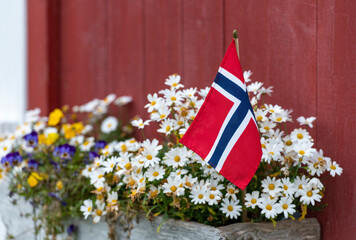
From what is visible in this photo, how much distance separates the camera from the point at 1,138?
2.59 m

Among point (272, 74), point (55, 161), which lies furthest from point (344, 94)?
point (55, 161)

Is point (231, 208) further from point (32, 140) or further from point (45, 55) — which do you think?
point (45, 55)

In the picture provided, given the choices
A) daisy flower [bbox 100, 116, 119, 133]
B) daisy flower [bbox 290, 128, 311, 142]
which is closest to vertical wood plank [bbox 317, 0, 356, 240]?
daisy flower [bbox 290, 128, 311, 142]

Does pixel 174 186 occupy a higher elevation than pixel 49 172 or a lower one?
lower

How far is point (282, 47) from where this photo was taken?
194 centimetres

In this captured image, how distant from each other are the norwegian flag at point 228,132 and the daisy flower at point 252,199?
14 centimetres

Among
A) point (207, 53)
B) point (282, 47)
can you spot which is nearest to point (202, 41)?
point (207, 53)

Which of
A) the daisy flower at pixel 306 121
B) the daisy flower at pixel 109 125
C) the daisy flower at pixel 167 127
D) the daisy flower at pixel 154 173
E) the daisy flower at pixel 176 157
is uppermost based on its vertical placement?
the daisy flower at pixel 109 125

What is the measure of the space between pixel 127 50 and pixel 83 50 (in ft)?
1.74

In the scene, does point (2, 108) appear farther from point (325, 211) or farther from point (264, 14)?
point (325, 211)

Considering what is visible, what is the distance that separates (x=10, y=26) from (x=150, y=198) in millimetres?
2525

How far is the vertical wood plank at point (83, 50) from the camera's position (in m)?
3.02

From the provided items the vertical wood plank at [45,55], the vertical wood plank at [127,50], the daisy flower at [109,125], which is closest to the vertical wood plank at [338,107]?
the vertical wood plank at [127,50]

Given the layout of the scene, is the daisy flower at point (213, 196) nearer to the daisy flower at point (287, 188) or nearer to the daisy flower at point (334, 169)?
the daisy flower at point (287, 188)
